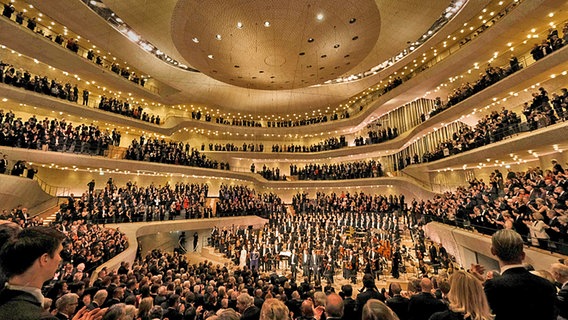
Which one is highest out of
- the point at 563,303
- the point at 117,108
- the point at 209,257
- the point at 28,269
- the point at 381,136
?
the point at 117,108

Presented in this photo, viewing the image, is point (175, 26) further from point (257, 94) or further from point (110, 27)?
point (257, 94)

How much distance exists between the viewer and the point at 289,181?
81.0ft

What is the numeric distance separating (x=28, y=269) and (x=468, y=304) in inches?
109

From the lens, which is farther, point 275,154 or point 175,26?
point 275,154

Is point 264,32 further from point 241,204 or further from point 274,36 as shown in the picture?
point 241,204

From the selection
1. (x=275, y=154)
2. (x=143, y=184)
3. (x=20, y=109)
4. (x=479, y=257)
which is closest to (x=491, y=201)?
(x=479, y=257)

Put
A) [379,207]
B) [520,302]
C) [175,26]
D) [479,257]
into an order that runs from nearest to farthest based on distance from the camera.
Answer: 1. [520,302]
2. [479,257]
3. [175,26]
4. [379,207]

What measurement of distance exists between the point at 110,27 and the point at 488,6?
19.9 meters

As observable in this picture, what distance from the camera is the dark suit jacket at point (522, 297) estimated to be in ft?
5.18

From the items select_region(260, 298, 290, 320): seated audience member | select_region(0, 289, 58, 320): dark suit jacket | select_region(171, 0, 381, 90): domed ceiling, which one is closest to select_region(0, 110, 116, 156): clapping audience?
select_region(171, 0, 381, 90): domed ceiling

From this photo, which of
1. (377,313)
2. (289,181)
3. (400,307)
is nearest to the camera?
(377,313)

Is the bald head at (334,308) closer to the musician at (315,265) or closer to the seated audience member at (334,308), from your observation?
the seated audience member at (334,308)

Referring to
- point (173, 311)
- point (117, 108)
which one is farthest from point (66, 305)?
point (117, 108)

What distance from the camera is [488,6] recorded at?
12859 millimetres
